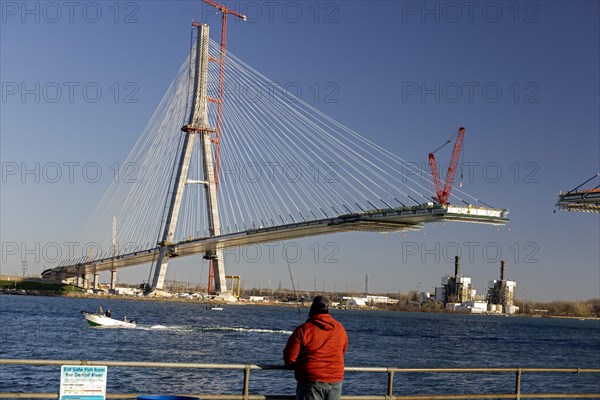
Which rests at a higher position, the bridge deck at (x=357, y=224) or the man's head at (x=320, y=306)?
the bridge deck at (x=357, y=224)

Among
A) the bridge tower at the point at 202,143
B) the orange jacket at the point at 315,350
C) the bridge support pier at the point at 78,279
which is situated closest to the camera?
the orange jacket at the point at 315,350

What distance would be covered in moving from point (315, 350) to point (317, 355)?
57 millimetres

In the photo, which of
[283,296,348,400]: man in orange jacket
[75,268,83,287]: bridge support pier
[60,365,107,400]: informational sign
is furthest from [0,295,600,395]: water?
[75,268,83,287]: bridge support pier

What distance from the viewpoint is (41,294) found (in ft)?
612

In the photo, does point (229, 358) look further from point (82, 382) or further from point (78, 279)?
point (78, 279)

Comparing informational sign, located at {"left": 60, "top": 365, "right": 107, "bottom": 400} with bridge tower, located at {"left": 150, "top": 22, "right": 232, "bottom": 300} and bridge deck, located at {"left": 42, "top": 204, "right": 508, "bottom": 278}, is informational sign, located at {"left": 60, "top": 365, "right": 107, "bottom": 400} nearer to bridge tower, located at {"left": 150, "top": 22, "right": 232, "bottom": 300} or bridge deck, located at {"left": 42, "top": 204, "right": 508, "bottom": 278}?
bridge deck, located at {"left": 42, "top": 204, "right": 508, "bottom": 278}

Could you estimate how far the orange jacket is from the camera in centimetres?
820

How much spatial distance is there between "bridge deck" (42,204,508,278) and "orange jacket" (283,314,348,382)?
5613 centimetres

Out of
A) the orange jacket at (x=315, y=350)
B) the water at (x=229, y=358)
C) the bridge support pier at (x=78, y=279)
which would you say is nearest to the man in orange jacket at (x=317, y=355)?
the orange jacket at (x=315, y=350)

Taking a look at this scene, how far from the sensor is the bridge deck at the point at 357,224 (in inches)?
2542

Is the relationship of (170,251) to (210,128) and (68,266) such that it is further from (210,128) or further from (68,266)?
(68,266)

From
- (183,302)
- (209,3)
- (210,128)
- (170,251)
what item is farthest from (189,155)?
(183,302)

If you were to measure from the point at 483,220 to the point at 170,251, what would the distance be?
49.1 meters

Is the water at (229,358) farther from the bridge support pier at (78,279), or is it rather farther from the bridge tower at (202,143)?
the bridge support pier at (78,279)
